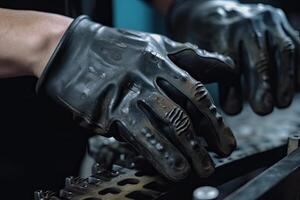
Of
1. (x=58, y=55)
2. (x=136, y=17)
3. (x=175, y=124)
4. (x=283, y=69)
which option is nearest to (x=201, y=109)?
(x=175, y=124)

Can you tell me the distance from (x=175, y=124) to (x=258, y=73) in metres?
0.27

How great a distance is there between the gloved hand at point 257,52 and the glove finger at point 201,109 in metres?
0.17

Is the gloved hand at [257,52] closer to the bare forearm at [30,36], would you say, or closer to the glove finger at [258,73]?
the glove finger at [258,73]

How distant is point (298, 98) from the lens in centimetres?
102

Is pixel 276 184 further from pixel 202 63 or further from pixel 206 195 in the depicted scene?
pixel 202 63

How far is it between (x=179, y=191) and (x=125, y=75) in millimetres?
150

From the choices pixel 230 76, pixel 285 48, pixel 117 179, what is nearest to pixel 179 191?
pixel 117 179

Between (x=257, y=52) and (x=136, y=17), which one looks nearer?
(x=257, y=52)

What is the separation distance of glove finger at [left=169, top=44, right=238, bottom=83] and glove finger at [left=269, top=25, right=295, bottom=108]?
15cm

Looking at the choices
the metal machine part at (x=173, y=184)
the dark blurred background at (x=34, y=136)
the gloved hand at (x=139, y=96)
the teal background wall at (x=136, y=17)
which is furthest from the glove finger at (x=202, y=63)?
the teal background wall at (x=136, y=17)

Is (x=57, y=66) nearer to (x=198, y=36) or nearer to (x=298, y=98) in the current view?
(x=198, y=36)

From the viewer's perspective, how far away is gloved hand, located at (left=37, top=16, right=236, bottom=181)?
454mm

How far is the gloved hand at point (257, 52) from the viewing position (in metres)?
0.67

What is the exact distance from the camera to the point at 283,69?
0.70 m
